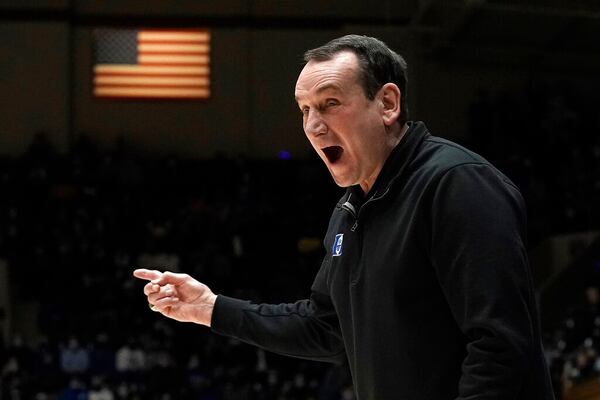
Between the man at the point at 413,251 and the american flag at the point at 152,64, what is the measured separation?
15133 mm

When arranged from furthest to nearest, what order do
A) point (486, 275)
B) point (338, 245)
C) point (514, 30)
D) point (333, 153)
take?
point (514, 30) → point (338, 245) → point (333, 153) → point (486, 275)

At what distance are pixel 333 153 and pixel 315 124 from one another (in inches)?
2.8

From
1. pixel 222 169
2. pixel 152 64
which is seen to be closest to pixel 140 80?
pixel 152 64

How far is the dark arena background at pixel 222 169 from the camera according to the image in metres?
12.8

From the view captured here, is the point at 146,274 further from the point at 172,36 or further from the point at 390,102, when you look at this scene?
the point at 172,36

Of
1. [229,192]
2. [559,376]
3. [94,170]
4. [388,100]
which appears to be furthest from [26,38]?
[388,100]

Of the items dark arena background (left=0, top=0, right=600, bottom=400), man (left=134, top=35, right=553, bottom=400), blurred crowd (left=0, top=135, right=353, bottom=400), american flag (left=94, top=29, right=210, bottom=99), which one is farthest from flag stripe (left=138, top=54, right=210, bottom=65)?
man (left=134, top=35, right=553, bottom=400)

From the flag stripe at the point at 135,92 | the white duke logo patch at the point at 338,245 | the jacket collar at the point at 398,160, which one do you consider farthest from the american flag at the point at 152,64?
the jacket collar at the point at 398,160

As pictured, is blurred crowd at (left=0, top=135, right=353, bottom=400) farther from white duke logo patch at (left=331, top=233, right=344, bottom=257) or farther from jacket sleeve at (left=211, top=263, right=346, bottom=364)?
white duke logo patch at (left=331, top=233, right=344, bottom=257)

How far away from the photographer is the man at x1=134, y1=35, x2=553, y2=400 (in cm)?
196

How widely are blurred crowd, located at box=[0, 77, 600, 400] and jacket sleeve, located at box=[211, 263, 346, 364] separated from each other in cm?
873

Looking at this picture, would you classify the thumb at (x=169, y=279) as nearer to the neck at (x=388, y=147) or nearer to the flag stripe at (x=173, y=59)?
the neck at (x=388, y=147)

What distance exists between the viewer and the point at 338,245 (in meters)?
2.36

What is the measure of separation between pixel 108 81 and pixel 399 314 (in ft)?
51.1
